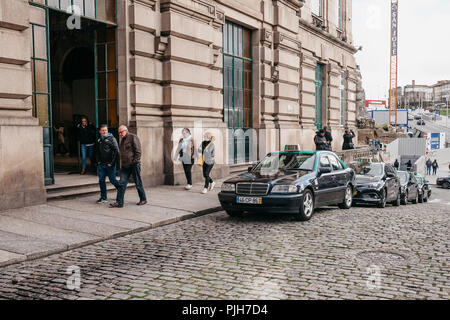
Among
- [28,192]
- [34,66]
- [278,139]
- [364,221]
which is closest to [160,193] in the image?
[28,192]

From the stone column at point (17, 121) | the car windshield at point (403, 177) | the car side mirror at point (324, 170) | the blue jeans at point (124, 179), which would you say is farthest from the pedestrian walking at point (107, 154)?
the car windshield at point (403, 177)

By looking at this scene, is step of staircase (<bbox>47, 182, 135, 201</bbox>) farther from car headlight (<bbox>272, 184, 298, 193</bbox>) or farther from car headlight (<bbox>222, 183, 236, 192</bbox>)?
car headlight (<bbox>272, 184, 298, 193</bbox>)

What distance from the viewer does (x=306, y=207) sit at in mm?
9445

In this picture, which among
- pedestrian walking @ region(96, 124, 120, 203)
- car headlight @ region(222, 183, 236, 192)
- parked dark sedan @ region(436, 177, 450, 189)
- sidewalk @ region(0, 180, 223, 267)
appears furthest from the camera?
parked dark sedan @ region(436, 177, 450, 189)

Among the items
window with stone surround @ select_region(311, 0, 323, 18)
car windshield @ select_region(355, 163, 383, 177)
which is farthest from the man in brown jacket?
window with stone surround @ select_region(311, 0, 323, 18)

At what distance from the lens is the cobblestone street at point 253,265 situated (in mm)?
5047

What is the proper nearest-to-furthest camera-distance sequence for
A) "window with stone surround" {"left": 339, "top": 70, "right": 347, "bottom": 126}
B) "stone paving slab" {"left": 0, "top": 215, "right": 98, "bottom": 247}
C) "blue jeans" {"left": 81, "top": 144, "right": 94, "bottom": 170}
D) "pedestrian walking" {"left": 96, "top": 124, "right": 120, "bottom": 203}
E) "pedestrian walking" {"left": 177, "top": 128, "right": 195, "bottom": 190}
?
"stone paving slab" {"left": 0, "top": 215, "right": 98, "bottom": 247}, "pedestrian walking" {"left": 96, "top": 124, "right": 120, "bottom": 203}, "pedestrian walking" {"left": 177, "top": 128, "right": 195, "bottom": 190}, "blue jeans" {"left": 81, "top": 144, "right": 94, "bottom": 170}, "window with stone surround" {"left": 339, "top": 70, "right": 347, "bottom": 126}

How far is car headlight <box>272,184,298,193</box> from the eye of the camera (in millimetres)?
9111

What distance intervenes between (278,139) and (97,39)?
9.61 m

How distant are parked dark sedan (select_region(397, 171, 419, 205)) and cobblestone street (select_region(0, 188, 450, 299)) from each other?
8.88 metres

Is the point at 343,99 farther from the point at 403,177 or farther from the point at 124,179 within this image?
the point at 124,179

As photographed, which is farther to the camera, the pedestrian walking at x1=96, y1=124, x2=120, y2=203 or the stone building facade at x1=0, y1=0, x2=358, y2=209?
the pedestrian walking at x1=96, y1=124, x2=120, y2=203

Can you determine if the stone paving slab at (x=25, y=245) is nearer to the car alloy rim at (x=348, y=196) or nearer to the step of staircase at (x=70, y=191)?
the step of staircase at (x=70, y=191)


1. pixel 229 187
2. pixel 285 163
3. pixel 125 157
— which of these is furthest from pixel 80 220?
pixel 285 163
